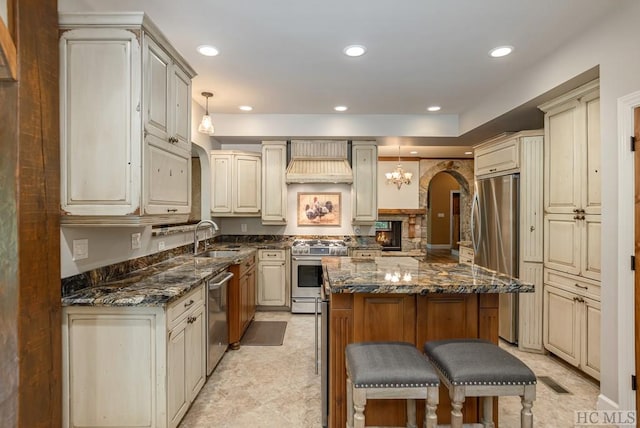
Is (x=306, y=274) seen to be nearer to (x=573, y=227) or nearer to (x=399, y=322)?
(x=399, y=322)

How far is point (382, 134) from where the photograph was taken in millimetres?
4680

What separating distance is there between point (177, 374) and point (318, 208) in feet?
11.6

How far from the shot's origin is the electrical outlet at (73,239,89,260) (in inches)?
81.4

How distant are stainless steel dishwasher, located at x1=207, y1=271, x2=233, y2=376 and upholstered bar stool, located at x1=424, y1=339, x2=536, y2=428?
1.81 m

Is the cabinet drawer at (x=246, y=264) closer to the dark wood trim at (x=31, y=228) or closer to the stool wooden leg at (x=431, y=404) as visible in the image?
the dark wood trim at (x=31, y=228)

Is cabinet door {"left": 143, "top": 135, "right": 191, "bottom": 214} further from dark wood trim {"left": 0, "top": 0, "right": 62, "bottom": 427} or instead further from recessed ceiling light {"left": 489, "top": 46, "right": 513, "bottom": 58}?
recessed ceiling light {"left": 489, "top": 46, "right": 513, "bottom": 58}

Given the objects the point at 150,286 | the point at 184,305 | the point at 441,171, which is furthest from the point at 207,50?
the point at 441,171

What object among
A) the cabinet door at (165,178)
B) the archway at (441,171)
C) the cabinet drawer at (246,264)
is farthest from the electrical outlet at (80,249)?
the archway at (441,171)

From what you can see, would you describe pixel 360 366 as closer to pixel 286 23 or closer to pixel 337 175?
pixel 286 23

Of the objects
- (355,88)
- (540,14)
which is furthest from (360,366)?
(355,88)

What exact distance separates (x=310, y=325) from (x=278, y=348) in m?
0.80

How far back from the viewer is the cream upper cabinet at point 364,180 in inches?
194

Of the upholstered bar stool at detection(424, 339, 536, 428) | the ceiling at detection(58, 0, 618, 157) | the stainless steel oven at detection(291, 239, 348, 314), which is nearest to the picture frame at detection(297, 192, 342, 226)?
the stainless steel oven at detection(291, 239, 348, 314)

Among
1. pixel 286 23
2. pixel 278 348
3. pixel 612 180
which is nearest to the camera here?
pixel 612 180
